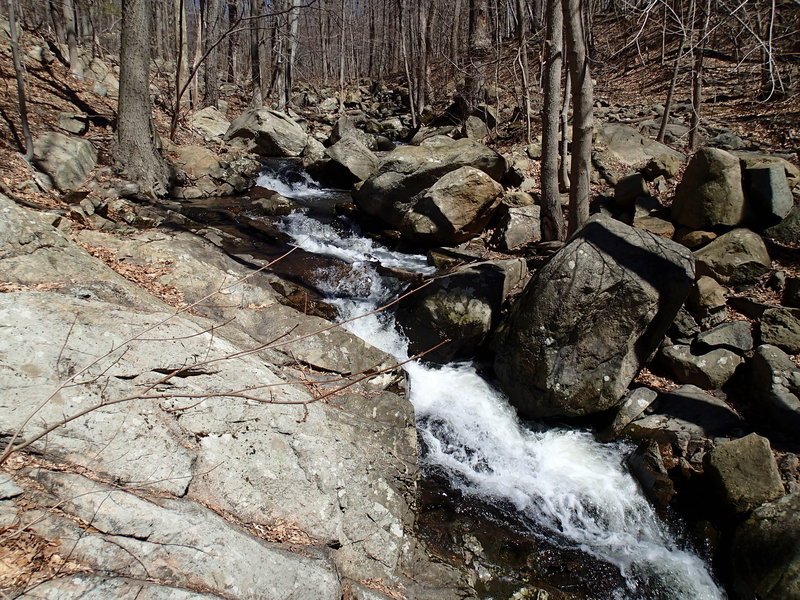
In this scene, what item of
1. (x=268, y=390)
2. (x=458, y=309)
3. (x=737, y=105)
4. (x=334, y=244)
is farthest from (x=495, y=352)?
(x=737, y=105)

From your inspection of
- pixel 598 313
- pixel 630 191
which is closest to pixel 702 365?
pixel 598 313

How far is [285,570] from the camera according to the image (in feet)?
9.27

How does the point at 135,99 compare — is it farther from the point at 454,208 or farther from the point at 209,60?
the point at 209,60

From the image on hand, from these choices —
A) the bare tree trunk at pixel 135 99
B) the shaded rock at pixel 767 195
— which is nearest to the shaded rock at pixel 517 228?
the shaded rock at pixel 767 195

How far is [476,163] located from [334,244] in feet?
11.7

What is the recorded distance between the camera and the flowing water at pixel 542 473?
4.66 metres

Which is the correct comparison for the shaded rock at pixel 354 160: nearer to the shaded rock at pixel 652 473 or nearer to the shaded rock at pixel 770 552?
the shaded rock at pixel 652 473

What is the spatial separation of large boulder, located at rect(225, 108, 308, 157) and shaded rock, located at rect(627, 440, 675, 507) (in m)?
14.4

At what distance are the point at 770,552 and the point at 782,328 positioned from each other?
333 centimetres

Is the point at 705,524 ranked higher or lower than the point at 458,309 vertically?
lower

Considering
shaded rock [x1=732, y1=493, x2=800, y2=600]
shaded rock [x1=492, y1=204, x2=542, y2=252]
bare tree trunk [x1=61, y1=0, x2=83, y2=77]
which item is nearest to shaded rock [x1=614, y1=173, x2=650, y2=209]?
shaded rock [x1=492, y1=204, x2=542, y2=252]

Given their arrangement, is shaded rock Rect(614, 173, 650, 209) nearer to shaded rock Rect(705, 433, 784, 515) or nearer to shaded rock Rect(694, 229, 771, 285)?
shaded rock Rect(694, 229, 771, 285)

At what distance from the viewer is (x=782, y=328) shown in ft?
20.4

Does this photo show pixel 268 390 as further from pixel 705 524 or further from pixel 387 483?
pixel 705 524
